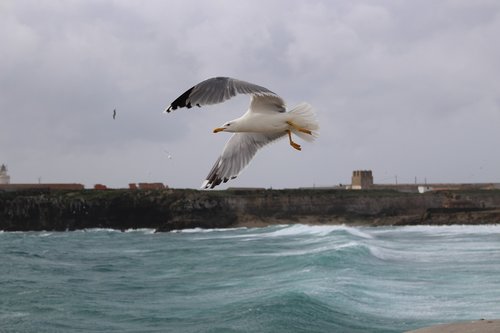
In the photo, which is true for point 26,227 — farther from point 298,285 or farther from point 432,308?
point 432,308

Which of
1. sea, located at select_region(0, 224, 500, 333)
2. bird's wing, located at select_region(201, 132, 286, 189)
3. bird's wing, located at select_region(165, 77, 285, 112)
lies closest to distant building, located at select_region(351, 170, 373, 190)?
sea, located at select_region(0, 224, 500, 333)

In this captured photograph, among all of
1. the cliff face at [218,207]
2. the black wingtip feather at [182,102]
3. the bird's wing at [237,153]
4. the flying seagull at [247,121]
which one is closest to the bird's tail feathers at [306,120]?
the flying seagull at [247,121]

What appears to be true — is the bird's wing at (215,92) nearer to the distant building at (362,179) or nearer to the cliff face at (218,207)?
the cliff face at (218,207)

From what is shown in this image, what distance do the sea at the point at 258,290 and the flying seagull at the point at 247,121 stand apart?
5465 millimetres

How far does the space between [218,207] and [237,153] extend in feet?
196

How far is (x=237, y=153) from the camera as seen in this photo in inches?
374

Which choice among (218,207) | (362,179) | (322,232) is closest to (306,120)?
(322,232)

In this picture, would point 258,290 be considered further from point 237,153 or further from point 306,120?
point 306,120

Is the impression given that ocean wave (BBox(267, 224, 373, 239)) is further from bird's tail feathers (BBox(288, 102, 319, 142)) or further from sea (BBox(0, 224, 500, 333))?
bird's tail feathers (BBox(288, 102, 319, 142))

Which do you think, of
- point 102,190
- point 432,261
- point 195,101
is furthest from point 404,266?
point 102,190

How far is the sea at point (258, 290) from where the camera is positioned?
50.2ft

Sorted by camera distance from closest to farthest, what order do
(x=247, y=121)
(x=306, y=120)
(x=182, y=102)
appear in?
(x=182, y=102), (x=247, y=121), (x=306, y=120)

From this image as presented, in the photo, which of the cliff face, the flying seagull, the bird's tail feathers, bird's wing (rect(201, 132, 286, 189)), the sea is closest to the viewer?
the flying seagull

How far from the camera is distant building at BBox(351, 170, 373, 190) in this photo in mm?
84000
